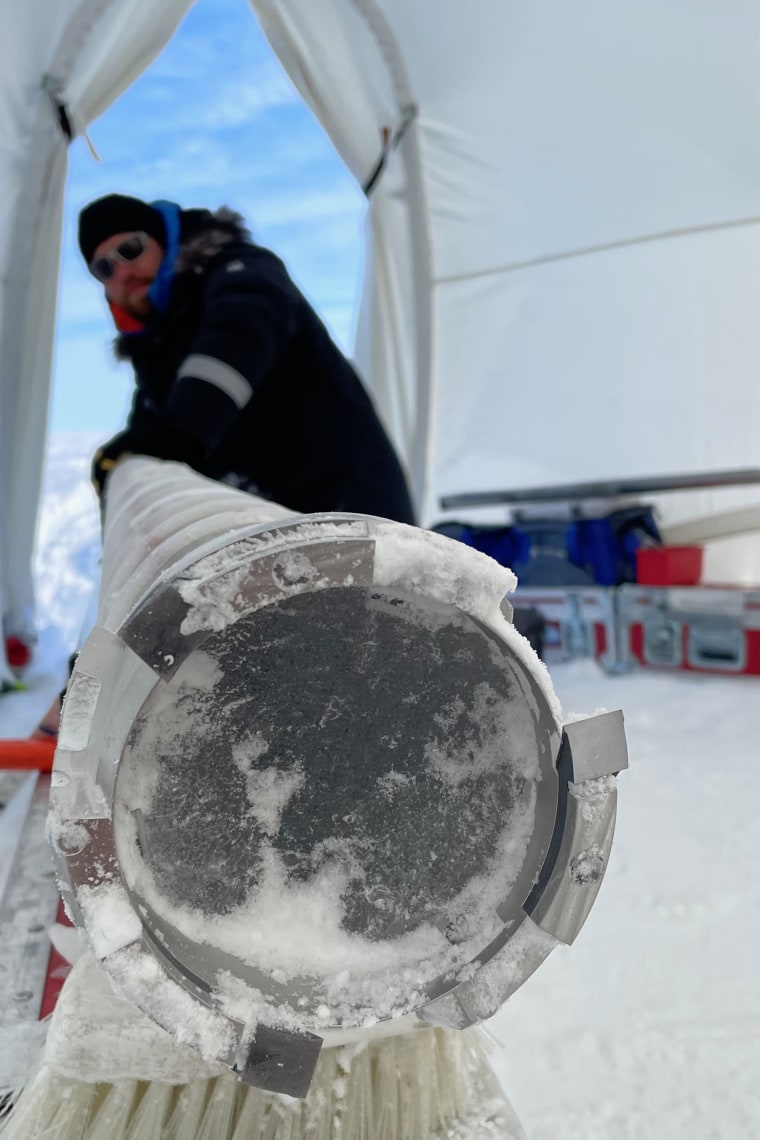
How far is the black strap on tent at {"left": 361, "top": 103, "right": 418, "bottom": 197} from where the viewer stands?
3432mm

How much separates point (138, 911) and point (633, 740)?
6.93 feet

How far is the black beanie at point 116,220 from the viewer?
71.7 inches

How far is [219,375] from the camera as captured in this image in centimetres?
132

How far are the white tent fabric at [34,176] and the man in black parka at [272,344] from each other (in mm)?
1436

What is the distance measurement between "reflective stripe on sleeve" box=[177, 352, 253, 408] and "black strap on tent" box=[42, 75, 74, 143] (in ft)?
7.49

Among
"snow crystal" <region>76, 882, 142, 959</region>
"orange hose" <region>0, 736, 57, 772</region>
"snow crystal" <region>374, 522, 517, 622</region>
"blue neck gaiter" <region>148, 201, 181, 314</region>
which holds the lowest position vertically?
"orange hose" <region>0, 736, 57, 772</region>

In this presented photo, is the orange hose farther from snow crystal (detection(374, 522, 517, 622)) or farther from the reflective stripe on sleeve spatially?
snow crystal (detection(374, 522, 517, 622))

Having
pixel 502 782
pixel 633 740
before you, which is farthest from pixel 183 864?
pixel 633 740

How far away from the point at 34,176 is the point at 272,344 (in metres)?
2.23

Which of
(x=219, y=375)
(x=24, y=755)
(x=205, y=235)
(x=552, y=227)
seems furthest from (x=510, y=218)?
(x=24, y=755)

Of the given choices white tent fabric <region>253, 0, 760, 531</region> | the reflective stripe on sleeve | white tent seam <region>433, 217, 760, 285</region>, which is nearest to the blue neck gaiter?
the reflective stripe on sleeve

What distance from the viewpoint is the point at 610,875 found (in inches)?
59.6

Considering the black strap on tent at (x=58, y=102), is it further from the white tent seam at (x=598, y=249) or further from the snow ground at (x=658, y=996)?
the snow ground at (x=658, y=996)

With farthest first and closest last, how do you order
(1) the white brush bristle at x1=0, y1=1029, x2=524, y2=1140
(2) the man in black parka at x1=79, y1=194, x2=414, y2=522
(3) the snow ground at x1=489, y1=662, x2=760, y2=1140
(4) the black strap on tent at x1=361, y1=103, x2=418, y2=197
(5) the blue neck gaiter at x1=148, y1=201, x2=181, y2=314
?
(4) the black strap on tent at x1=361, y1=103, x2=418, y2=197 < (5) the blue neck gaiter at x1=148, y1=201, x2=181, y2=314 < (2) the man in black parka at x1=79, y1=194, x2=414, y2=522 < (3) the snow ground at x1=489, y1=662, x2=760, y2=1140 < (1) the white brush bristle at x1=0, y1=1029, x2=524, y2=1140
